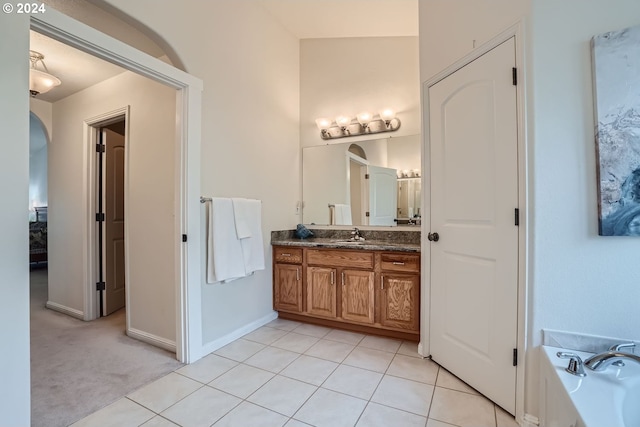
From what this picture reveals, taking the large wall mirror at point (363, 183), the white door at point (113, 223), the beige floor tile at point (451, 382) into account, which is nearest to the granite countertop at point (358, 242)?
the large wall mirror at point (363, 183)

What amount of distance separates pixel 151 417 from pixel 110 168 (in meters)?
2.80

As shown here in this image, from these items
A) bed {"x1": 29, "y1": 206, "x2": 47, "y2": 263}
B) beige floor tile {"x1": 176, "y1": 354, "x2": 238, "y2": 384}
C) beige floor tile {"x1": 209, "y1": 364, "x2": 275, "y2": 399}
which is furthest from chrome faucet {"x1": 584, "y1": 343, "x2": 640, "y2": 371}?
bed {"x1": 29, "y1": 206, "x2": 47, "y2": 263}

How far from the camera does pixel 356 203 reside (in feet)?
10.6

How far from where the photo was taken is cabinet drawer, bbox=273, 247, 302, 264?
9.68ft

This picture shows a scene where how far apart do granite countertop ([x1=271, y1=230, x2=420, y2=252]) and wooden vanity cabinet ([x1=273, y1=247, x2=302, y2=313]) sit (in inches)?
4.3

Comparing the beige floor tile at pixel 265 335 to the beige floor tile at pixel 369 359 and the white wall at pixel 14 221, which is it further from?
the white wall at pixel 14 221

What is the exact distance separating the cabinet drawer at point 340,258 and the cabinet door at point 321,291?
7 cm

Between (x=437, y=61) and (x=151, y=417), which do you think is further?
(x=437, y=61)

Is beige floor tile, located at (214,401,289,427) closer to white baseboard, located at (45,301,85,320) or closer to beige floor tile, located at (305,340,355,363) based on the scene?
beige floor tile, located at (305,340,355,363)

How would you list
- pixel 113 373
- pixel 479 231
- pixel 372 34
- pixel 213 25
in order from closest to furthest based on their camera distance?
pixel 479 231, pixel 113 373, pixel 213 25, pixel 372 34

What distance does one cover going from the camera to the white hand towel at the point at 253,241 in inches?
103

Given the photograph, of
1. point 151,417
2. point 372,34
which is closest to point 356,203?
point 372,34

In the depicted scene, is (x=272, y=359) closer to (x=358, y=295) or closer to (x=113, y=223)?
(x=358, y=295)

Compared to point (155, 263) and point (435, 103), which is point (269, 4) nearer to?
point (435, 103)
